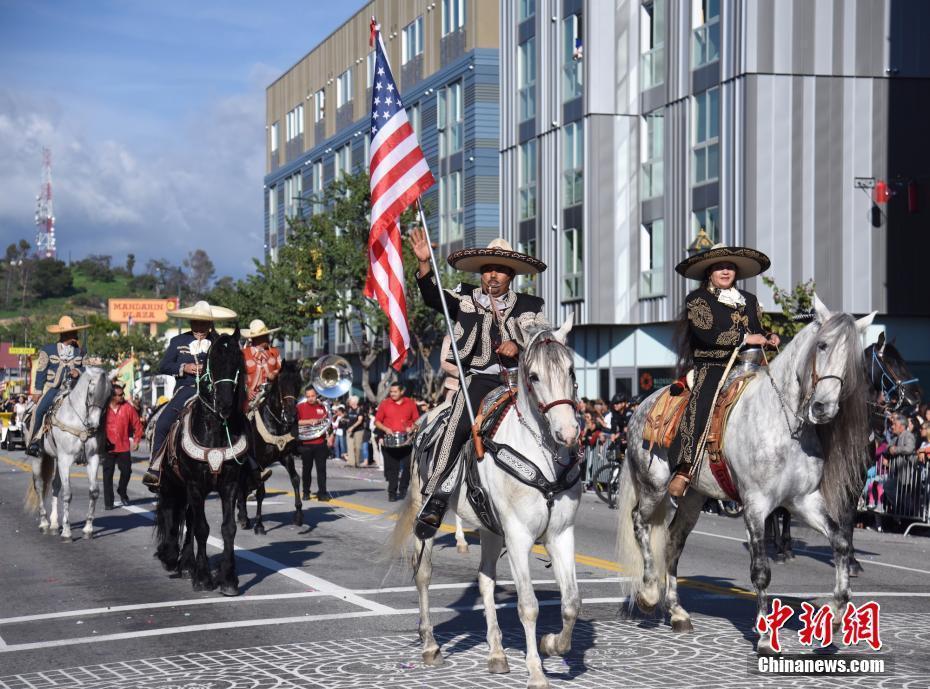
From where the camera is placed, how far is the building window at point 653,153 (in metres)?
43.1

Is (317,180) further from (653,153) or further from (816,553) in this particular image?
(816,553)

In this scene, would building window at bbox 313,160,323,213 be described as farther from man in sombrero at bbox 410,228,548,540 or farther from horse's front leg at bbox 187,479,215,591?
man in sombrero at bbox 410,228,548,540

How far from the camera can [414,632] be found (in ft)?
34.1

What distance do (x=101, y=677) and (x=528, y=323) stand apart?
3.74 metres

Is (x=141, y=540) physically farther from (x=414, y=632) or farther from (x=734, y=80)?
(x=734, y=80)

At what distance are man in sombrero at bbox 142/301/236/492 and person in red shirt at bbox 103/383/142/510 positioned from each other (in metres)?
9.11

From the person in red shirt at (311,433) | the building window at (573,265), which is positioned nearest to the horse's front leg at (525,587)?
the person in red shirt at (311,433)

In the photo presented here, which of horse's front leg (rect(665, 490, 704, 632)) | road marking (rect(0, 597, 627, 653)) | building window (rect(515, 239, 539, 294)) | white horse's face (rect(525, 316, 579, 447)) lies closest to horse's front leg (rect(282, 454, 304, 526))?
road marking (rect(0, 597, 627, 653))

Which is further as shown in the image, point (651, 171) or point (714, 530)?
point (651, 171)

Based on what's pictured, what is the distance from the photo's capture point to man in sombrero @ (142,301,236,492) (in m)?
14.4

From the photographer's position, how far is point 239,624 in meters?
10.9

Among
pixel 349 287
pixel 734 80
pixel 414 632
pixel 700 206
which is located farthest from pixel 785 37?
pixel 414 632

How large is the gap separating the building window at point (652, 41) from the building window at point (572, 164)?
326 cm

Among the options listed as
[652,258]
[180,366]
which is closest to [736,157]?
[652,258]
